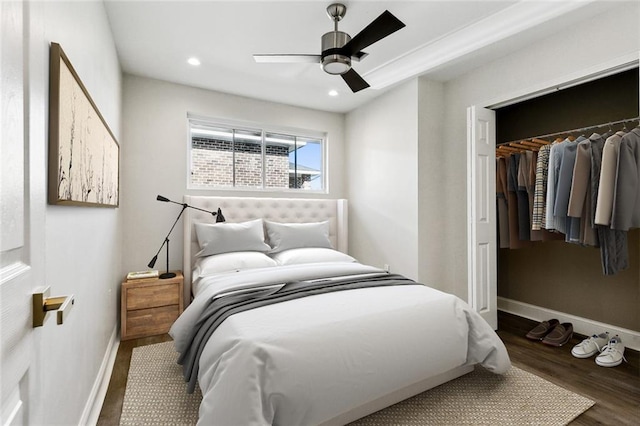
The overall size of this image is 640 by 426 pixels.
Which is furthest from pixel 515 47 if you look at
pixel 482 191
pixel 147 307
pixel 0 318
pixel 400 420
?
pixel 147 307

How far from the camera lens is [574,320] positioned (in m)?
3.10

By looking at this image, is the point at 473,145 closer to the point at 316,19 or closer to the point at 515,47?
the point at 515,47

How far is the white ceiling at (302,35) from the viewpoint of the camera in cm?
230

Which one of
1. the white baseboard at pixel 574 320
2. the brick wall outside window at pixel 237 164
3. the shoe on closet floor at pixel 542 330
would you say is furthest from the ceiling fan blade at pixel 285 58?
the white baseboard at pixel 574 320

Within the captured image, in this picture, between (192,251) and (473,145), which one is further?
(192,251)

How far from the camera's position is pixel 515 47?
276 cm

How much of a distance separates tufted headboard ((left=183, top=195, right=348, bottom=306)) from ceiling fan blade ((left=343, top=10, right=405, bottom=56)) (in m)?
2.19

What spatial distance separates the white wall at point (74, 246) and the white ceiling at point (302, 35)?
39cm

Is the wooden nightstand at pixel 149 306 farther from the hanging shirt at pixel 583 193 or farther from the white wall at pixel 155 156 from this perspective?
the hanging shirt at pixel 583 193

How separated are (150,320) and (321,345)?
216 centimetres

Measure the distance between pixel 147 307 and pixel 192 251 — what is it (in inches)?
28.7

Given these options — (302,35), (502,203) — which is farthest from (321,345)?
(502,203)

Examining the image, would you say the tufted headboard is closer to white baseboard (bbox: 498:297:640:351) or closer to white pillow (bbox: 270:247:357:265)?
white pillow (bbox: 270:247:357:265)

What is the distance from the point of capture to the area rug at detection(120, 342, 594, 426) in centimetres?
177
